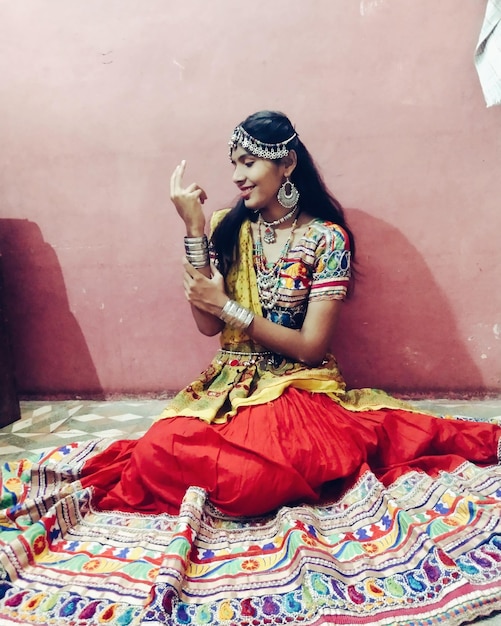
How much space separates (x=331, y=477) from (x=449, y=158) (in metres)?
1.44

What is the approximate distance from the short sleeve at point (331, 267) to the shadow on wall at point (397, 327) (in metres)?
0.57

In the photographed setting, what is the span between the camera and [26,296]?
8.19 ft

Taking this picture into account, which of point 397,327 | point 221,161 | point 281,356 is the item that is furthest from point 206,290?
point 397,327

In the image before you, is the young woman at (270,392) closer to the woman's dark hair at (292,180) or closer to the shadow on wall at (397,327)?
the woman's dark hair at (292,180)

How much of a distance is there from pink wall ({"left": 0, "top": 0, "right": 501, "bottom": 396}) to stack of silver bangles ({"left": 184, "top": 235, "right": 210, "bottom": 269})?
2.20 feet

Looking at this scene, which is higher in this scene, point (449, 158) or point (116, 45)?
point (116, 45)

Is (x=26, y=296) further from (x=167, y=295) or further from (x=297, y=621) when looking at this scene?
(x=297, y=621)

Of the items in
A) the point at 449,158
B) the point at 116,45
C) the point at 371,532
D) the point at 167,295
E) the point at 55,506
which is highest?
the point at 116,45

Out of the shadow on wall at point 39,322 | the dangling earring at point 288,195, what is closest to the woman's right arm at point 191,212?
the dangling earring at point 288,195

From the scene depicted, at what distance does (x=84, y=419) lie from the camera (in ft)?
7.54

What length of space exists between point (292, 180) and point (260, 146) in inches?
7.4

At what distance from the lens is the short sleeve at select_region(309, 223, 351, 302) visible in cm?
162

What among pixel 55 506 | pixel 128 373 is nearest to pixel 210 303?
pixel 55 506

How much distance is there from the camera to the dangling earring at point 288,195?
Result: 66.8 inches
